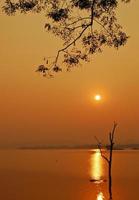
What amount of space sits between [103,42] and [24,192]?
182ft

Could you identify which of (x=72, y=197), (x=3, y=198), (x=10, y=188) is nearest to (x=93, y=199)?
(x=72, y=197)

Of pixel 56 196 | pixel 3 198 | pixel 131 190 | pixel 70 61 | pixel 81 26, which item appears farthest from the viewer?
pixel 131 190

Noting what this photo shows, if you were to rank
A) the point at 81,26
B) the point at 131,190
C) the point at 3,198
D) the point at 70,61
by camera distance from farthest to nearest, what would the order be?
1. the point at 131,190
2. the point at 3,198
3. the point at 70,61
4. the point at 81,26

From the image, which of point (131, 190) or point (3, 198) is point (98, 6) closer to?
point (3, 198)

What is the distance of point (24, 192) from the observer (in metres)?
65.4

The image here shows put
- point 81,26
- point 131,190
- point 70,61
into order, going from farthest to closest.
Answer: point 131,190, point 70,61, point 81,26

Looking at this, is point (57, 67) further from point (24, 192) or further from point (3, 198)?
point (24, 192)

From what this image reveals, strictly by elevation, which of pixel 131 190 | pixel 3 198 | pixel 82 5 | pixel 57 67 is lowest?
pixel 57 67

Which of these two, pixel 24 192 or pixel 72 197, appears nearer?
pixel 72 197

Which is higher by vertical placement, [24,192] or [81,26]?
[24,192]

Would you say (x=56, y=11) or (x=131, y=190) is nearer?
(x=56, y=11)

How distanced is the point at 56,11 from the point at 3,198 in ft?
158

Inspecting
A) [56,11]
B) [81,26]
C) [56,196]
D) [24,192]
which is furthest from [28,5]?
[24,192]

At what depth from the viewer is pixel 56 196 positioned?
202 feet
